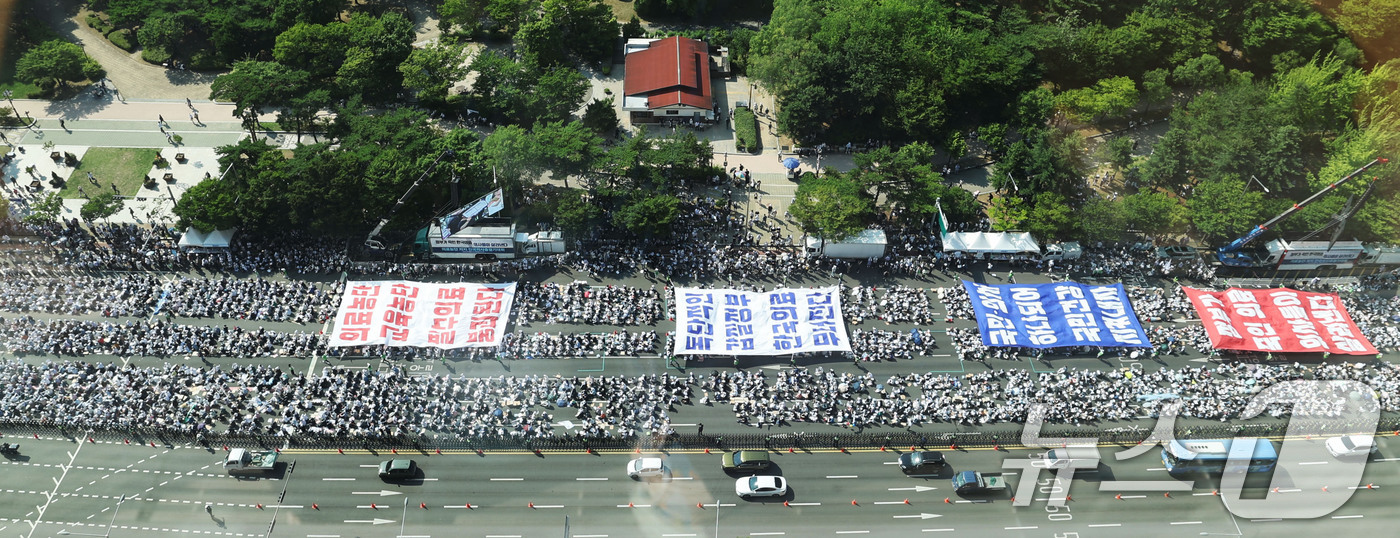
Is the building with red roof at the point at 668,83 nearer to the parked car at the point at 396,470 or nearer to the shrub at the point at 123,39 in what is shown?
the parked car at the point at 396,470

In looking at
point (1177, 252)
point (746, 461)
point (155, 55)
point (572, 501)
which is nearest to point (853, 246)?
point (746, 461)

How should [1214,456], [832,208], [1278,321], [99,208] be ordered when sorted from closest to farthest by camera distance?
[1214,456] → [1278,321] → [832,208] → [99,208]

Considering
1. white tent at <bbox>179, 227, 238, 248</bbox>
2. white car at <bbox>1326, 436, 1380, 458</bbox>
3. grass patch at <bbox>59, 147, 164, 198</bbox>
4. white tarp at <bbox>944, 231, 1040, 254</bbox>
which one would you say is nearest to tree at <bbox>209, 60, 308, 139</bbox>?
grass patch at <bbox>59, 147, 164, 198</bbox>

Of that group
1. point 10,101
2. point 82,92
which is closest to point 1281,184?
point 82,92

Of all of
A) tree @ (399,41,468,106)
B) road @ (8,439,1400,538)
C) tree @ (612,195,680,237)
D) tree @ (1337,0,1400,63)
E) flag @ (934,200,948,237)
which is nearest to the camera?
road @ (8,439,1400,538)

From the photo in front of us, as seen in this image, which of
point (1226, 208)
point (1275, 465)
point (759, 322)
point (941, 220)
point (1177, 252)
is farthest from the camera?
point (1177, 252)

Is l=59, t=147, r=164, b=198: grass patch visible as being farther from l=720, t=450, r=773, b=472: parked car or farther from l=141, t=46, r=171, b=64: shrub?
l=720, t=450, r=773, b=472: parked car

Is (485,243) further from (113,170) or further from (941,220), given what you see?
(113,170)
